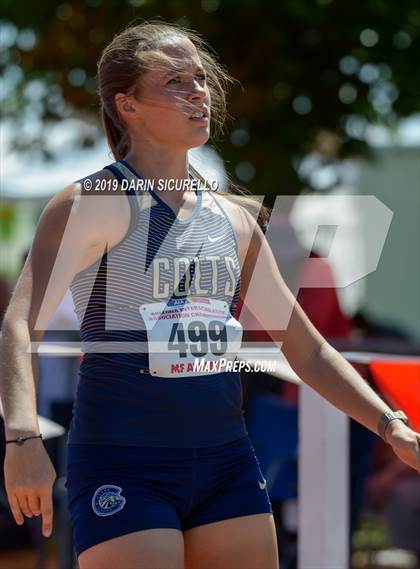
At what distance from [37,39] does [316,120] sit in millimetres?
2250

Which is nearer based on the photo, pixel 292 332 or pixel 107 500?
pixel 107 500

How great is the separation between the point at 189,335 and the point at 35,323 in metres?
0.35

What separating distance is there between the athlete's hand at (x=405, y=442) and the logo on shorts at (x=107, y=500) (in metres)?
0.61

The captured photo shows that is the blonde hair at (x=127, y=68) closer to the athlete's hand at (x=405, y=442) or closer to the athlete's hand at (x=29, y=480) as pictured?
the athlete's hand at (x=405, y=442)

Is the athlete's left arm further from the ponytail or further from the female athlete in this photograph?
the ponytail

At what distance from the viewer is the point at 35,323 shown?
224 cm

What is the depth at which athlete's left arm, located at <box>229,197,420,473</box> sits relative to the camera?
2.54 metres

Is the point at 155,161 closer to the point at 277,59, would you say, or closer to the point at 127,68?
the point at 127,68

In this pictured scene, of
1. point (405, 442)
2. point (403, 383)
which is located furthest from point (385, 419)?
point (403, 383)

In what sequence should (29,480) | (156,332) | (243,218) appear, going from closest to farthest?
(29,480) < (156,332) < (243,218)

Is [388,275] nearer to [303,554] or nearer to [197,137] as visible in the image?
Result: [303,554]

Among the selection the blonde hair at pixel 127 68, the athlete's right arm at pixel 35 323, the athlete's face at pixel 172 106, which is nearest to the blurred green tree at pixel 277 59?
the blonde hair at pixel 127 68

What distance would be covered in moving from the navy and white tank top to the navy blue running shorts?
3 cm

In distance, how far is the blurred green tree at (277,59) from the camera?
316 inches
